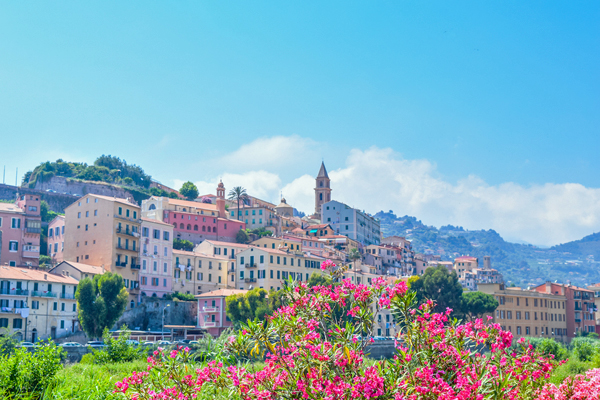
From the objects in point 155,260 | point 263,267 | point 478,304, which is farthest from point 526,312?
point 155,260

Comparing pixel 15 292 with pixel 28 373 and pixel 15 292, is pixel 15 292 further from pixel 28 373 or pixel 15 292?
pixel 28 373

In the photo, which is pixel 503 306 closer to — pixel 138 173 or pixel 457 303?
pixel 457 303

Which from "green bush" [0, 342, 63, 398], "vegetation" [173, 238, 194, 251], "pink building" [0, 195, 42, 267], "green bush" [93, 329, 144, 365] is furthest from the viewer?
"vegetation" [173, 238, 194, 251]

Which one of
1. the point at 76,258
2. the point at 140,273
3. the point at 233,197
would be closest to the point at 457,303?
the point at 140,273

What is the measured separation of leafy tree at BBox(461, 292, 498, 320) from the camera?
85.7 metres

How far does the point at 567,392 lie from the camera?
40.4ft

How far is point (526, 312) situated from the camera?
94938 mm

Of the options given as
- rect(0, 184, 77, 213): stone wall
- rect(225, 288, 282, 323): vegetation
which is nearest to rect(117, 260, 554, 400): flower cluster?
rect(225, 288, 282, 323): vegetation

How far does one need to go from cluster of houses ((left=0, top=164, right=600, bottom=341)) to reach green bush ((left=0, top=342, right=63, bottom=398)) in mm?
39457

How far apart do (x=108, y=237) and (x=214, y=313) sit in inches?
578

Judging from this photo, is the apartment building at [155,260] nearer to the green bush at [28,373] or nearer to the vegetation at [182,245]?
the vegetation at [182,245]

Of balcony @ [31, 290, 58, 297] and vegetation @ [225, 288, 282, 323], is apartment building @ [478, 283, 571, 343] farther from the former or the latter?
balcony @ [31, 290, 58, 297]

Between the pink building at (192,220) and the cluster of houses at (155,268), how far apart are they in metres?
0.16

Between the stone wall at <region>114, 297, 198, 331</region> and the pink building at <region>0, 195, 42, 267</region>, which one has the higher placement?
the pink building at <region>0, 195, 42, 267</region>
